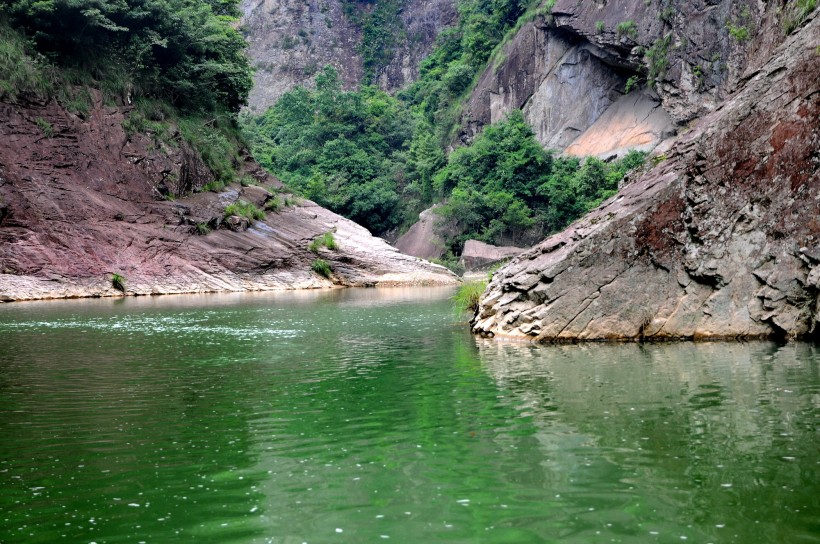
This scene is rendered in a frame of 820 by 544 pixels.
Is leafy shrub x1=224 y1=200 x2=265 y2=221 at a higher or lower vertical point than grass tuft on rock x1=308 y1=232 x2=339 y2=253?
higher

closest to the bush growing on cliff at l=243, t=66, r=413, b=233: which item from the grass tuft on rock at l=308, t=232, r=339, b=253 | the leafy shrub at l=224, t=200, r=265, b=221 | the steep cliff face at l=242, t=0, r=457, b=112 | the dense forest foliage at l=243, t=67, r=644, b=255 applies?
the dense forest foliage at l=243, t=67, r=644, b=255

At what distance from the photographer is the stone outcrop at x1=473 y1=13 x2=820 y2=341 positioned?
18375mm

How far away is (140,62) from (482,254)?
1098 inches

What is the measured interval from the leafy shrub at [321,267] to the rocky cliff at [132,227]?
1.30ft

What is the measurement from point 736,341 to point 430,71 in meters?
87.4

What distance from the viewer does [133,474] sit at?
27.7 ft

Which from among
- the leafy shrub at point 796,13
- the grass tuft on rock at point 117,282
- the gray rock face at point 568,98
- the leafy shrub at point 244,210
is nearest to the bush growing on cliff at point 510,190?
the gray rock face at point 568,98

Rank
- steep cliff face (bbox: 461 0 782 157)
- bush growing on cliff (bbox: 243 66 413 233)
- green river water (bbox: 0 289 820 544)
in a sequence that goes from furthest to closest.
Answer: bush growing on cliff (bbox: 243 66 413 233) < steep cliff face (bbox: 461 0 782 157) < green river water (bbox: 0 289 820 544)

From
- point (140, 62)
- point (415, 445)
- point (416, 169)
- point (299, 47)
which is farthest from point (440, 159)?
point (415, 445)

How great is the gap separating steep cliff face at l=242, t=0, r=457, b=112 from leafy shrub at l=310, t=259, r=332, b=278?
239 ft

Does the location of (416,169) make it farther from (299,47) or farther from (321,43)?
(299,47)

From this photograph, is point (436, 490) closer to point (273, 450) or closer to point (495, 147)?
point (273, 450)

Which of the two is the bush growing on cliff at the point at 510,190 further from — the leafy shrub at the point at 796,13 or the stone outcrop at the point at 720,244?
the stone outcrop at the point at 720,244

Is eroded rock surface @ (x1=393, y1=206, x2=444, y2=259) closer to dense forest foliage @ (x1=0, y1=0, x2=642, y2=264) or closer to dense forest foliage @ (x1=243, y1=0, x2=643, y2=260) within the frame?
dense forest foliage @ (x1=243, y1=0, x2=643, y2=260)
